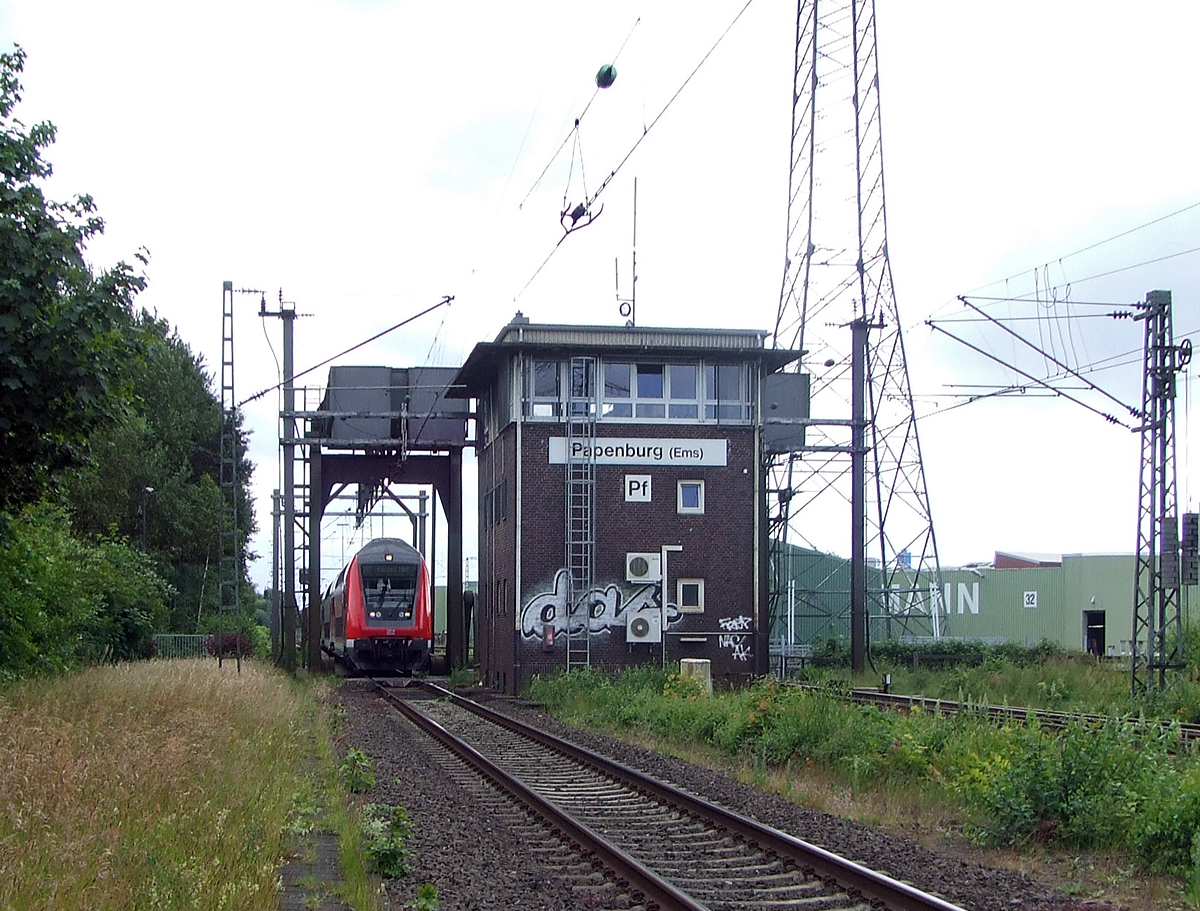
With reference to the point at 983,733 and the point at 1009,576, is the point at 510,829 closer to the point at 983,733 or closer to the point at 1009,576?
the point at 983,733

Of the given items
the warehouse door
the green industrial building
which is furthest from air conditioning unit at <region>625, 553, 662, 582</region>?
the warehouse door

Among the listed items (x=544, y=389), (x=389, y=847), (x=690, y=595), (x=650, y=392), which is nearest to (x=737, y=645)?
(x=690, y=595)

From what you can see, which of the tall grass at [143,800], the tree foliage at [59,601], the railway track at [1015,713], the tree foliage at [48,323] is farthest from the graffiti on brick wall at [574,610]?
the tree foliage at [48,323]

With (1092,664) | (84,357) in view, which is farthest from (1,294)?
(1092,664)

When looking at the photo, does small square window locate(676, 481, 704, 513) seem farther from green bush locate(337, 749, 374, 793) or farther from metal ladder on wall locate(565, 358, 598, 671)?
green bush locate(337, 749, 374, 793)

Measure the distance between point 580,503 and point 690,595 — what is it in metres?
3.30

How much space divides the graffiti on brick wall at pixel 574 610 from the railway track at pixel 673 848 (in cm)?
1191

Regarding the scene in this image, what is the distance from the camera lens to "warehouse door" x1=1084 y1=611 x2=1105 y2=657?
45.2 meters

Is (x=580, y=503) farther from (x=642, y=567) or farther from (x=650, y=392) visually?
(x=650, y=392)

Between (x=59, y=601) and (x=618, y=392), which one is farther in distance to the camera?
(x=618, y=392)

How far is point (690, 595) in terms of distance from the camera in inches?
1160

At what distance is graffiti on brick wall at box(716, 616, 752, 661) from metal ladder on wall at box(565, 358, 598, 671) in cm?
310

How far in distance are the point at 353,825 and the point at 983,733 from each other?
7.14 m

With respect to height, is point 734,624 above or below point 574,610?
below
